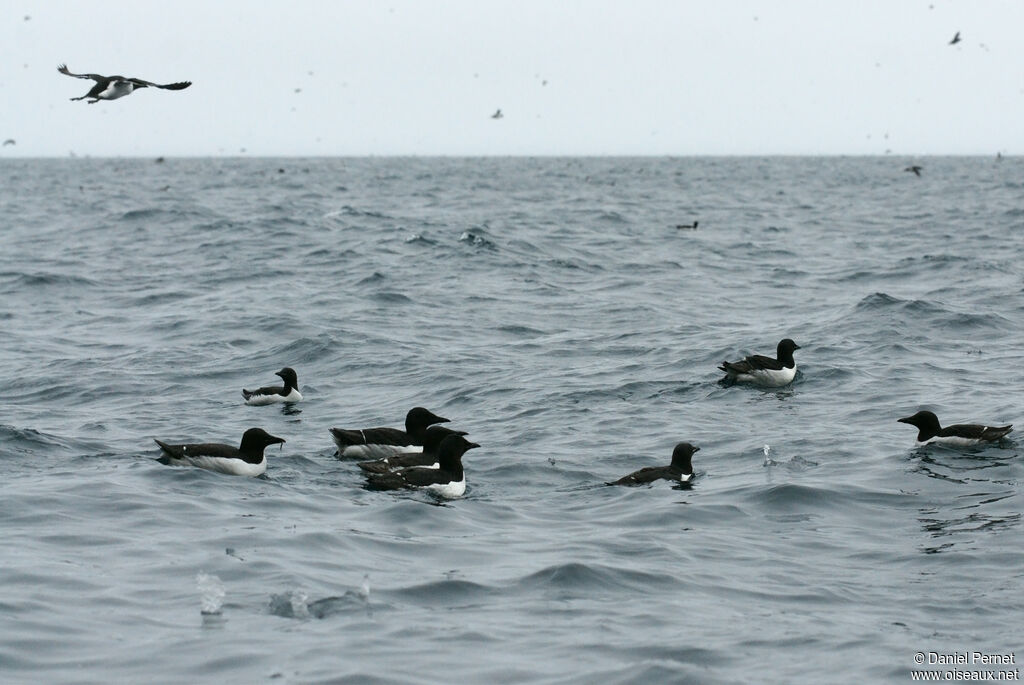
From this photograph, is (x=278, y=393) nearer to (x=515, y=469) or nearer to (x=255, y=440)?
(x=255, y=440)

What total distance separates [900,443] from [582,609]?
7127 millimetres

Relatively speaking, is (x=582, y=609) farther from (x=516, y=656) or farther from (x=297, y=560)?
(x=297, y=560)

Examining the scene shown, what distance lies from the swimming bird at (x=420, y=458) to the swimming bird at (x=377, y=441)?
0.22 m

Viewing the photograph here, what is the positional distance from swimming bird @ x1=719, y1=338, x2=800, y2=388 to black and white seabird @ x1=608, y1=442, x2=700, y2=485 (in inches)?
200

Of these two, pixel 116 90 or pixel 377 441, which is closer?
pixel 116 90

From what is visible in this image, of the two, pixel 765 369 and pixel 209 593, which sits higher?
pixel 765 369

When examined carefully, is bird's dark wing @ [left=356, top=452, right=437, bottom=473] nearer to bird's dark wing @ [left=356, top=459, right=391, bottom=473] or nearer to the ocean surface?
bird's dark wing @ [left=356, top=459, right=391, bottom=473]

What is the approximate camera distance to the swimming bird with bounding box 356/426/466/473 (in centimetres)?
1348

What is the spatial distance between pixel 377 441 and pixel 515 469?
5.38ft

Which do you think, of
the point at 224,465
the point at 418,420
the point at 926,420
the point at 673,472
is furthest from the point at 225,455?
the point at 926,420

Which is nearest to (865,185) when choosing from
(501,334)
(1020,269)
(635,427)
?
(1020,269)

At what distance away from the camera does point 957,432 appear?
46.8 ft

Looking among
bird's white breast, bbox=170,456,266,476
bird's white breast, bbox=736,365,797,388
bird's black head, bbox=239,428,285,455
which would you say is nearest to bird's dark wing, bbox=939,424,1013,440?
bird's white breast, bbox=736,365,797,388

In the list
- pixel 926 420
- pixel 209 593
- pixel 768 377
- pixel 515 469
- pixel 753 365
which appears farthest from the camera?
pixel 768 377
